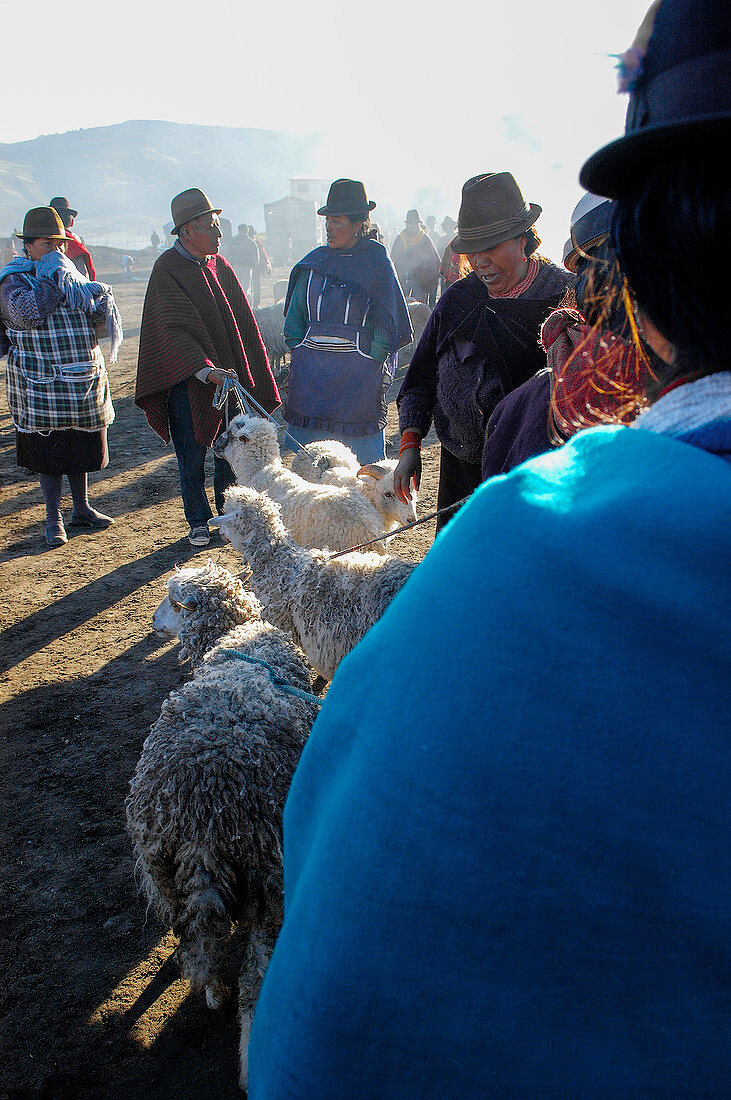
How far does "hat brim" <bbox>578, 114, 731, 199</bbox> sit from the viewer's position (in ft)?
1.87

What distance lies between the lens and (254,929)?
2.15 meters

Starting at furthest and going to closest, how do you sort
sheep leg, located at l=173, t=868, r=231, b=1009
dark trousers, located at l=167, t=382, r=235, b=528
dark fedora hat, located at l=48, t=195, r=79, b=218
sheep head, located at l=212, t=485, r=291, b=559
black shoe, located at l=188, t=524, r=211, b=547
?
dark fedora hat, located at l=48, t=195, r=79, b=218, black shoe, located at l=188, t=524, r=211, b=547, dark trousers, located at l=167, t=382, r=235, b=528, sheep head, located at l=212, t=485, r=291, b=559, sheep leg, located at l=173, t=868, r=231, b=1009

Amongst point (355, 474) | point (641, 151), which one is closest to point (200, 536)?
point (355, 474)

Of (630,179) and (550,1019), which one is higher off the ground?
(630,179)

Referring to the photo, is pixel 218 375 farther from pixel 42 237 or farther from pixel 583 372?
pixel 583 372

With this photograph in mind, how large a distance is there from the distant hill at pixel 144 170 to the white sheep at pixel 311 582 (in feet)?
246

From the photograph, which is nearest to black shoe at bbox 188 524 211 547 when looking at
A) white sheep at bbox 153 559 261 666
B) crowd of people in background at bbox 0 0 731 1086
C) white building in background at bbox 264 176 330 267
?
white sheep at bbox 153 559 261 666

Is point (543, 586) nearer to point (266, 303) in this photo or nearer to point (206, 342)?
point (206, 342)

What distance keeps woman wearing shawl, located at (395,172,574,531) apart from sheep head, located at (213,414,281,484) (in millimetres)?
1986

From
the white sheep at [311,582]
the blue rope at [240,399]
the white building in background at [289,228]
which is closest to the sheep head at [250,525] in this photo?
the white sheep at [311,582]

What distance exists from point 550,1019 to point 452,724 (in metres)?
0.28

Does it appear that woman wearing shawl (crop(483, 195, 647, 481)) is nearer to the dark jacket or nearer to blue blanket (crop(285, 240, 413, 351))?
the dark jacket

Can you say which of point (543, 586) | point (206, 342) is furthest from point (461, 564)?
point (206, 342)

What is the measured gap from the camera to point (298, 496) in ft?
14.4
